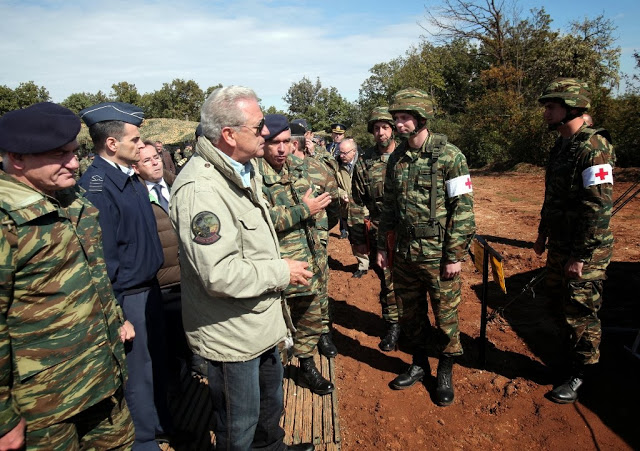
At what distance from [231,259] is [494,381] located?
2920 mm

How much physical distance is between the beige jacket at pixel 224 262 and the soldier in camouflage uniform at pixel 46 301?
1.50 ft

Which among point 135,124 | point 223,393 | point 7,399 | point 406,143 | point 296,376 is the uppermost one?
point 135,124

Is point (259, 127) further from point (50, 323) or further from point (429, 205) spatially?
point (429, 205)

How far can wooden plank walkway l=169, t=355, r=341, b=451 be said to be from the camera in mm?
3141

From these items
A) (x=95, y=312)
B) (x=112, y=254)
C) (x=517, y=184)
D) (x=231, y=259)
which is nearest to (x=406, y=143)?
(x=231, y=259)

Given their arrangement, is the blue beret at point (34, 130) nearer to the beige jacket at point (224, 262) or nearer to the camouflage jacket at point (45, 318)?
the camouflage jacket at point (45, 318)

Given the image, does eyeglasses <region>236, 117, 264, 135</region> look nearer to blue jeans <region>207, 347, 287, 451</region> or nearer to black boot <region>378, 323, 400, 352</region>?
blue jeans <region>207, 347, 287, 451</region>

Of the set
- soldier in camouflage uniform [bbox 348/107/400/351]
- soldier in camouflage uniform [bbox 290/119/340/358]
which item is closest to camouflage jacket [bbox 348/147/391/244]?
soldier in camouflage uniform [bbox 348/107/400/351]

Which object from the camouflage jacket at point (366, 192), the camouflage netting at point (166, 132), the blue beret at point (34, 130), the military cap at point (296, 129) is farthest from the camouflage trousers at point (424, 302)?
the camouflage netting at point (166, 132)

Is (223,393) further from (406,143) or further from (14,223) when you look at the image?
(406,143)

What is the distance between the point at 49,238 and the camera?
1722 mm

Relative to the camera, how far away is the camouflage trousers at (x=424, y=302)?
3.32 meters

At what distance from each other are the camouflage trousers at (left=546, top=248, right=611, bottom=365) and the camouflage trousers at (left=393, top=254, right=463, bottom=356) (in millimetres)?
852

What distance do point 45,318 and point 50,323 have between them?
0.03 meters
